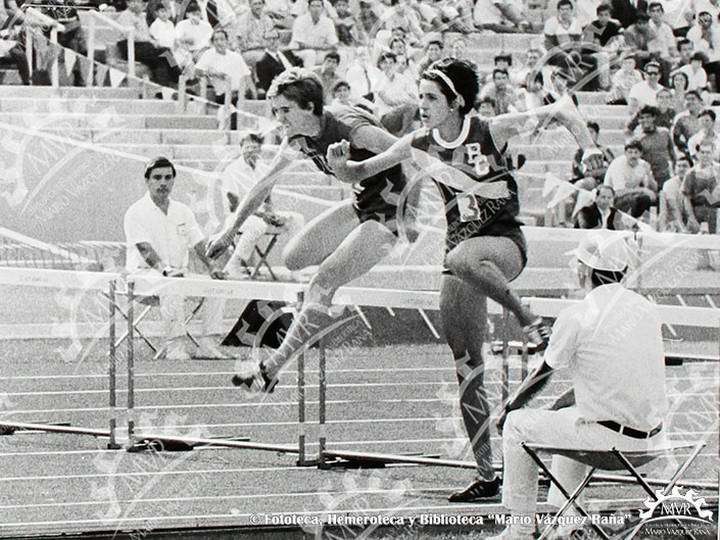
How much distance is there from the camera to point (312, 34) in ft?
29.1

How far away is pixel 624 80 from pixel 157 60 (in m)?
2.75

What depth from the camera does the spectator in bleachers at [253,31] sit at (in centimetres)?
864

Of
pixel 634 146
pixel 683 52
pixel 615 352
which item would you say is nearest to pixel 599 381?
pixel 615 352

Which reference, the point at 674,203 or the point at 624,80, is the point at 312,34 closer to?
the point at 674,203

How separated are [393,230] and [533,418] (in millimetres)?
1035

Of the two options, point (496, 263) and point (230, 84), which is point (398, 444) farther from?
point (230, 84)

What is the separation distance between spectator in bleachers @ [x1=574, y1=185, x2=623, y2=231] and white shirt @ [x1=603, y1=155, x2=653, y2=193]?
32 centimetres

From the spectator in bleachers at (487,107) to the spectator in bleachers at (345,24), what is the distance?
153 centimetres

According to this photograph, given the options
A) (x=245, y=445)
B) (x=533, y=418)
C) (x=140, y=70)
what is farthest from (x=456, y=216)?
(x=140, y=70)

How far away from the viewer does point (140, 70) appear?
387 inches

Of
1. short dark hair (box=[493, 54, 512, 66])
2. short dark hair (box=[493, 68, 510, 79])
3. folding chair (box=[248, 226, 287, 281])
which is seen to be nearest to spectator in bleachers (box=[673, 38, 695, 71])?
short dark hair (box=[493, 54, 512, 66])

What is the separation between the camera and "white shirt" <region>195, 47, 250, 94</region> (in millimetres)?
8973

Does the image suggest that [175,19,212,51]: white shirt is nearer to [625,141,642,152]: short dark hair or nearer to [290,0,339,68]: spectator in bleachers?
[290,0,339,68]: spectator in bleachers

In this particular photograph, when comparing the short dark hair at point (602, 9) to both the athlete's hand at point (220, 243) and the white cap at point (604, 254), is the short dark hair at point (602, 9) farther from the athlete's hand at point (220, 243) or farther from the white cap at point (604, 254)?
the white cap at point (604, 254)
